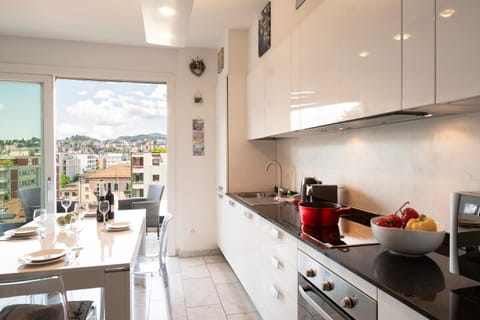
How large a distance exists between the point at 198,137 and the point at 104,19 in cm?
169

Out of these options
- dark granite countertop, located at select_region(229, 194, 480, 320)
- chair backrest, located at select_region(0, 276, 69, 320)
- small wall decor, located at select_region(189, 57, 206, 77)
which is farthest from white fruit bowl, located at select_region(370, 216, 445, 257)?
small wall decor, located at select_region(189, 57, 206, 77)

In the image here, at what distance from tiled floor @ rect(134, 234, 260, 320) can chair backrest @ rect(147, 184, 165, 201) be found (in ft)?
3.16

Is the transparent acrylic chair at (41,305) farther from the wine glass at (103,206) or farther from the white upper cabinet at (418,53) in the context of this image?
the white upper cabinet at (418,53)

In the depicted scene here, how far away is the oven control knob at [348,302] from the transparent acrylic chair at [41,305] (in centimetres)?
115

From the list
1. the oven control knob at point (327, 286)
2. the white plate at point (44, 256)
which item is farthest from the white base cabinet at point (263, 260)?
the white plate at point (44, 256)

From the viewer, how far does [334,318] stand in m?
1.27

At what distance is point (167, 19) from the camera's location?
2.41 m

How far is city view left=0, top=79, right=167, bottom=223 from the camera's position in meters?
3.86

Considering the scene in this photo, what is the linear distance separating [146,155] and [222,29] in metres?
1.93

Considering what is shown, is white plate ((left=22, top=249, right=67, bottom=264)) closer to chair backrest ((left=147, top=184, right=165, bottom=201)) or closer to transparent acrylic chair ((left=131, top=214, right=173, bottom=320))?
transparent acrylic chair ((left=131, top=214, right=173, bottom=320))

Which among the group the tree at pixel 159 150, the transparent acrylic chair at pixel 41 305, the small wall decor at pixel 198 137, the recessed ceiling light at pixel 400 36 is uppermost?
the recessed ceiling light at pixel 400 36

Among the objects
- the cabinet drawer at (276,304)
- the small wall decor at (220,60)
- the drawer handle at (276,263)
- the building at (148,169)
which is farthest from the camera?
the building at (148,169)

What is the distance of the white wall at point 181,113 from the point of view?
3990mm

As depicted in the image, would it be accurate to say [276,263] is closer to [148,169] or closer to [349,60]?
[349,60]
